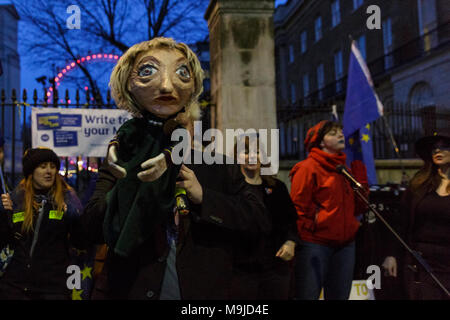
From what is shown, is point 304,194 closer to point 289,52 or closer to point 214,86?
point 214,86

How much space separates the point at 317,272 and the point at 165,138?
2.63m

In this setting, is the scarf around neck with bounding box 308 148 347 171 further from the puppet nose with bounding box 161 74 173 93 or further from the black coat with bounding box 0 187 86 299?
the puppet nose with bounding box 161 74 173 93

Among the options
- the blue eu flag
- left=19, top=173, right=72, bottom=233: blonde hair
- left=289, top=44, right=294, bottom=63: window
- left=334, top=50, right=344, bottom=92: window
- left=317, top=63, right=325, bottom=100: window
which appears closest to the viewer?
left=19, top=173, right=72, bottom=233: blonde hair

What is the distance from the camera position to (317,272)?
11.4ft

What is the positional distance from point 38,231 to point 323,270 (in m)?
2.51

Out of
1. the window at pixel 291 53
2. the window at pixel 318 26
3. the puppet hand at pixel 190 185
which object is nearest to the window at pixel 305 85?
the window at pixel 291 53

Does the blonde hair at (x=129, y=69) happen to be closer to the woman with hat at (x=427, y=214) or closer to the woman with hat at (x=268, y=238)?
the woman with hat at (x=268, y=238)

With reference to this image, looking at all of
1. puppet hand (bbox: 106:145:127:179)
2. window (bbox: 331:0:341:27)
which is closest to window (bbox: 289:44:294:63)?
window (bbox: 331:0:341:27)

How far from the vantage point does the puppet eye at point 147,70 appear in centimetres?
145

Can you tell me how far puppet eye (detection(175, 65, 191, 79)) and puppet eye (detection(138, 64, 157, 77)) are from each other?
9 cm

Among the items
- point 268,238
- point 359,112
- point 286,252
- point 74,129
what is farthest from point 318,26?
point 286,252

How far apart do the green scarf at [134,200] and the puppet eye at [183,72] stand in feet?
1.06

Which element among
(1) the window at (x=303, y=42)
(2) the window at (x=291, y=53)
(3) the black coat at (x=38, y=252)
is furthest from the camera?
(2) the window at (x=291, y=53)

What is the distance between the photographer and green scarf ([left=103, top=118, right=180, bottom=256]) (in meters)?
1.21
